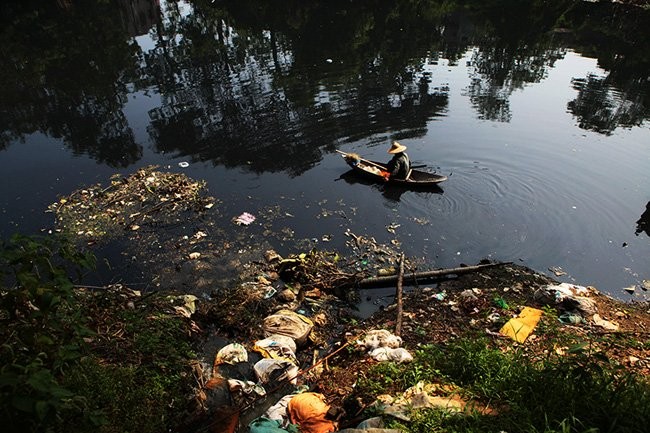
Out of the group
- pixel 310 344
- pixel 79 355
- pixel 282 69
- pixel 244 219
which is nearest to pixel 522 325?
pixel 310 344

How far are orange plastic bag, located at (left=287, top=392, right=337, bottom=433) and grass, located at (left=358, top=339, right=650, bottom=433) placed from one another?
457mm

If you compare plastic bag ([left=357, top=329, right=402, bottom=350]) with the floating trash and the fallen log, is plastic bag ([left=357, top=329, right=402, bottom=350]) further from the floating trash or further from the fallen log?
the floating trash

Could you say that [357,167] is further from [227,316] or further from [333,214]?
[227,316]

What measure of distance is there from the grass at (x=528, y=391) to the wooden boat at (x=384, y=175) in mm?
5586

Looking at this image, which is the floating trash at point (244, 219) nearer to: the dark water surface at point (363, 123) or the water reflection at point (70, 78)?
the dark water surface at point (363, 123)

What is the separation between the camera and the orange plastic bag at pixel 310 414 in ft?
12.8

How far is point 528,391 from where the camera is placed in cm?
361

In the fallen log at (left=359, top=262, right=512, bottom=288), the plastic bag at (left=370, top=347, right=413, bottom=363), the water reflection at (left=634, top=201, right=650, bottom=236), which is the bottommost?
the water reflection at (left=634, top=201, right=650, bottom=236)

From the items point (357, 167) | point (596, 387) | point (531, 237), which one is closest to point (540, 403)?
point (596, 387)

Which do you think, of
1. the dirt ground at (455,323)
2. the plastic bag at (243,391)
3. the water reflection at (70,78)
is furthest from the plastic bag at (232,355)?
the water reflection at (70,78)

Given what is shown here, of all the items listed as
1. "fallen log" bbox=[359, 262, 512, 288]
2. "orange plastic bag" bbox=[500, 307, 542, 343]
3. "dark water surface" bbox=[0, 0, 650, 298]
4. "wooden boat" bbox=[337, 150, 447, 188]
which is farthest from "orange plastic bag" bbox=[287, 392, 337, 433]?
"wooden boat" bbox=[337, 150, 447, 188]

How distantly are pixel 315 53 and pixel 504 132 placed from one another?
10.3 m

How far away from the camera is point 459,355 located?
4.34 m

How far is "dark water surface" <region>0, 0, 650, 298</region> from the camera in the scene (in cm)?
837
